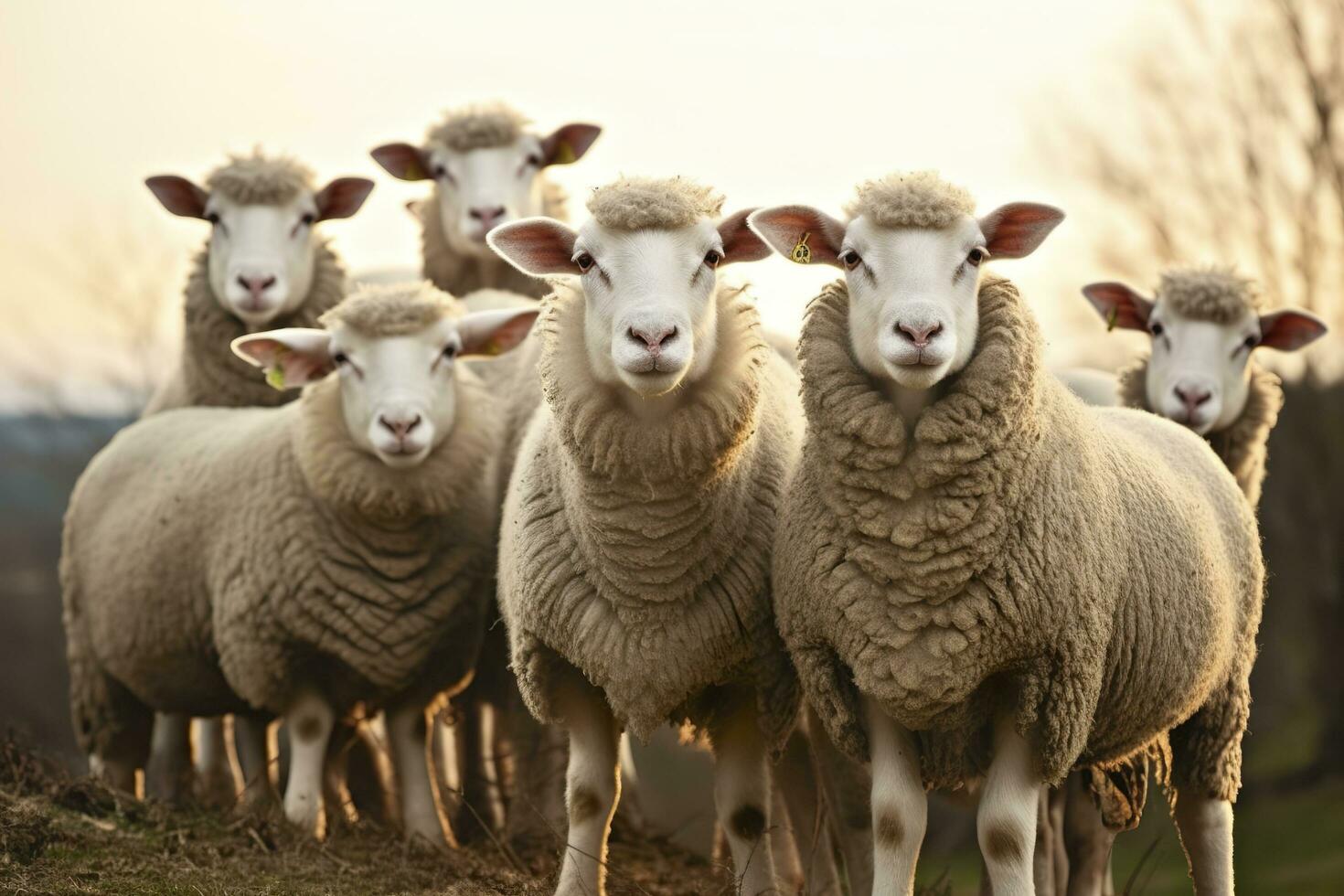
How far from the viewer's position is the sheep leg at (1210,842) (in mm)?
5812

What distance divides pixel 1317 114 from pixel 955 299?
16.7m

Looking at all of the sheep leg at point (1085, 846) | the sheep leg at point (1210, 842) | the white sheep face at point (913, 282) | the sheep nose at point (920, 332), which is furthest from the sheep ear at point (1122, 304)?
the sheep nose at point (920, 332)

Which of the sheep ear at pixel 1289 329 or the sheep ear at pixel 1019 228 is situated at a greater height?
the sheep ear at pixel 1019 228

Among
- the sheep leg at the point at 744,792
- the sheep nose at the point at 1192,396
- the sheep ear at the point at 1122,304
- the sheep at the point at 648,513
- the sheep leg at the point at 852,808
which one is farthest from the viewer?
the sheep ear at the point at 1122,304

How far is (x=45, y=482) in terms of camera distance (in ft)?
89.6

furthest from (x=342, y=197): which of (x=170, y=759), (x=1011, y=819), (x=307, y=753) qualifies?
(x=1011, y=819)

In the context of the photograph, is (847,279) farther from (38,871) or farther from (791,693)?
(38,871)

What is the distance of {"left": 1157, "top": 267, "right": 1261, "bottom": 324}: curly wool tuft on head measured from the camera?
23.8 feet

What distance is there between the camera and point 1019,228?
5199 millimetres

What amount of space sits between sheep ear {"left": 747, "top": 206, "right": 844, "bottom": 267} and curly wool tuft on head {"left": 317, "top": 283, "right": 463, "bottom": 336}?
1903 mm

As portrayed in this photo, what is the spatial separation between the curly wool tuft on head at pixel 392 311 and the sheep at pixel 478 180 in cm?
183

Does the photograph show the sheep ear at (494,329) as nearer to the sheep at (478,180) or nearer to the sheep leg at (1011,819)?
the sheep at (478,180)

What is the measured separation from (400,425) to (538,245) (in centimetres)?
132

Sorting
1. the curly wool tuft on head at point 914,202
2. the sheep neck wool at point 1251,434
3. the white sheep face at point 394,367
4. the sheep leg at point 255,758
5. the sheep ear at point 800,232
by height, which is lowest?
the sheep leg at point 255,758
